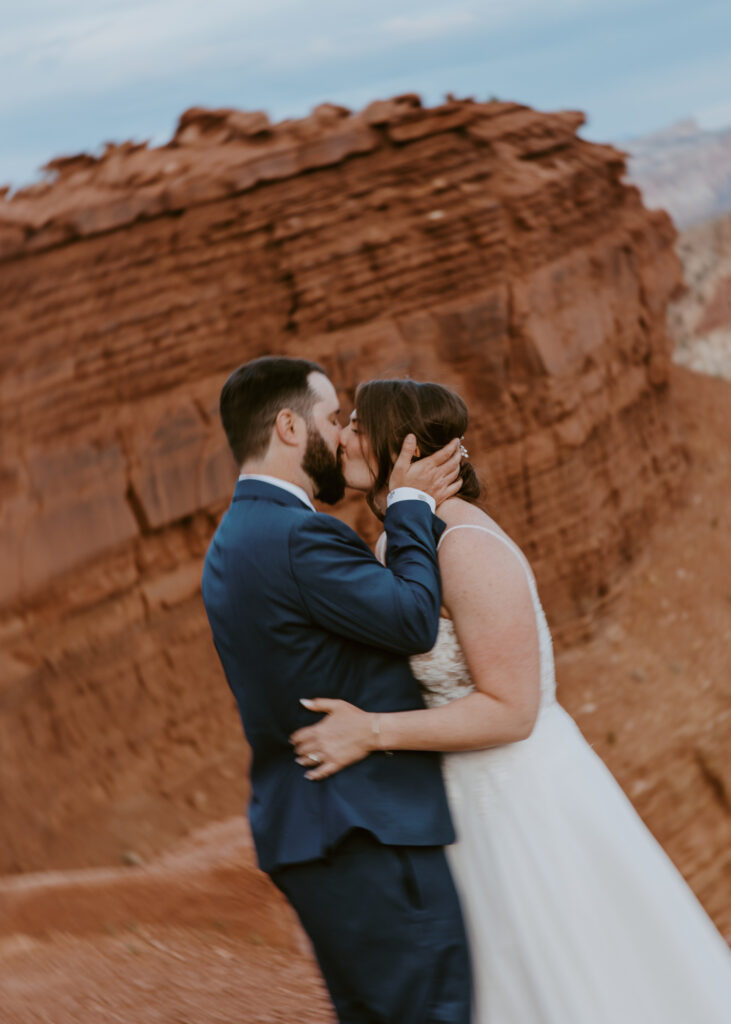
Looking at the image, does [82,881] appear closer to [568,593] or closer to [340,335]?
[340,335]

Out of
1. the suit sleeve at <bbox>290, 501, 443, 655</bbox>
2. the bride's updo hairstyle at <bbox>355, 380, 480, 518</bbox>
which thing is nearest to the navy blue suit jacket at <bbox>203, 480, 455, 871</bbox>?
the suit sleeve at <bbox>290, 501, 443, 655</bbox>

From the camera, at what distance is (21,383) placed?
10.1m

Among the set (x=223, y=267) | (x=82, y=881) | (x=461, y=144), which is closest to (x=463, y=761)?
(x=82, y=881)

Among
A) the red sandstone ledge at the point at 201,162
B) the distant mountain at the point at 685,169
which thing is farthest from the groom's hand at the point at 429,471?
the distant mountain at the point at 685,169

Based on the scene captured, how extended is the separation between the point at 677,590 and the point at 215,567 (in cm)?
1220

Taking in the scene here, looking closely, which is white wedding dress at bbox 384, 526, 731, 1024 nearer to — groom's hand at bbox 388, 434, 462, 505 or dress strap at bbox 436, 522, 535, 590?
dress strap at bbox 436, 522, 535, 590

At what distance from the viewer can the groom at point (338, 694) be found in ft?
8.87

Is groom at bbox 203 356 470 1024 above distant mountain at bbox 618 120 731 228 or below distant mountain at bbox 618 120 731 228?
above

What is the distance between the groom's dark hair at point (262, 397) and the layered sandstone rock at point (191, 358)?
20.5 feet

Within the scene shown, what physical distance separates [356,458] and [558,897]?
Result: 1.35 m

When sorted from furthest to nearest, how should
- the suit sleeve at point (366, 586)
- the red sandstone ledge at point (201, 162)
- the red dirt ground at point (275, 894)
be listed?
the red sandstone ledge at point (201, 162)
the red dirt ground at point (275, 894)
the suit sleeve at point (366, 586)

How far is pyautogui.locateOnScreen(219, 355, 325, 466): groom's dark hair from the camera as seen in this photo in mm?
2979

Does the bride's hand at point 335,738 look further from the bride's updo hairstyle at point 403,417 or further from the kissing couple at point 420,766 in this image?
the bride's updo hairstyle at point 403,417

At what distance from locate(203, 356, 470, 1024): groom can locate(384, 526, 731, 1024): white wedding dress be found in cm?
11
